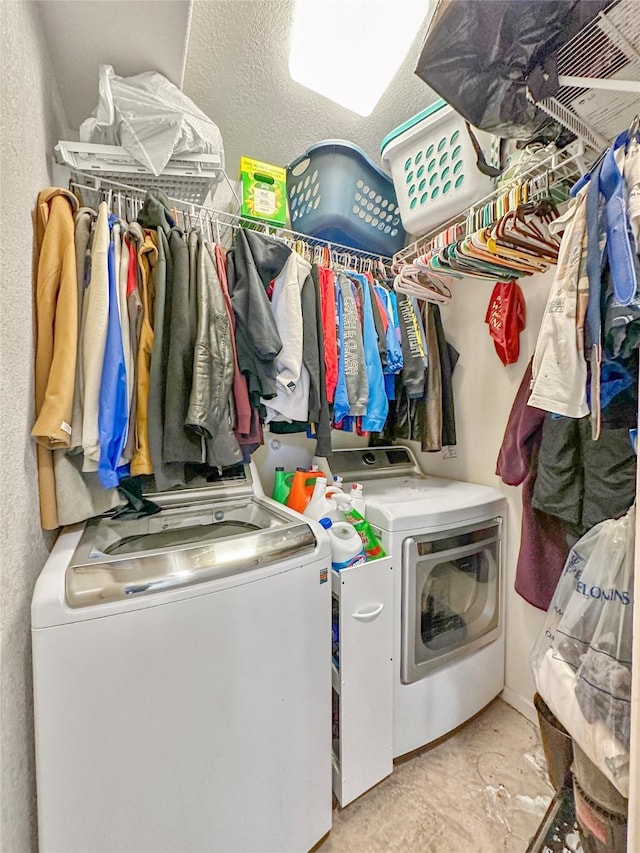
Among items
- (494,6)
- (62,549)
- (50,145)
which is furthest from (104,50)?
(62,549)

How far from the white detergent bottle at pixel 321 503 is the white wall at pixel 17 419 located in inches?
32.1

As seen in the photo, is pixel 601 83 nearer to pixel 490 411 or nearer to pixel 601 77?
pixel 601 77

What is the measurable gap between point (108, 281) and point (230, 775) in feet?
4.39

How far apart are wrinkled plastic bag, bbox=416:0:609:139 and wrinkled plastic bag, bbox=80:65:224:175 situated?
0.71 m

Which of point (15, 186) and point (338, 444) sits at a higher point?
point (15, 186)

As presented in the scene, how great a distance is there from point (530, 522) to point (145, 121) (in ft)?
6.43

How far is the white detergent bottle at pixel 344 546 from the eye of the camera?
1.16m

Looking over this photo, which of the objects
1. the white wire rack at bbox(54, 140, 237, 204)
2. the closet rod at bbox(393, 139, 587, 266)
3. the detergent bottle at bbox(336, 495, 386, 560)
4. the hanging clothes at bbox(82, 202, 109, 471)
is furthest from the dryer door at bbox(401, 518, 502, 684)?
the white wire rack at bbox(54, 140, 237, 204)

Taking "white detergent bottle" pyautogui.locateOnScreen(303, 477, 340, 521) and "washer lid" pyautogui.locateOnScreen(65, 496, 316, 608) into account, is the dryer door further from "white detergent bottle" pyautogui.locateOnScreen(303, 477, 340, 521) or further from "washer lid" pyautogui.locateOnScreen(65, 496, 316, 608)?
"washer lid" pyautogui.locateOnScreen(65, 496, 316, 608)

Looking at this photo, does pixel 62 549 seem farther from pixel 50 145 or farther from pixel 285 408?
pixel 50 145

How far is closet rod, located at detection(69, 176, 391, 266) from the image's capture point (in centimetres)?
120

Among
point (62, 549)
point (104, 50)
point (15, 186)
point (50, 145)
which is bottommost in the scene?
point (62, 549)

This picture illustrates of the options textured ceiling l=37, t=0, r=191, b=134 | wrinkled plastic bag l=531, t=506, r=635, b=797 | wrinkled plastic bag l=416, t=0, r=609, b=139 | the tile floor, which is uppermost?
textured ceiling l=37, t=0, r=191, b=134

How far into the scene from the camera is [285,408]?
1.29m
